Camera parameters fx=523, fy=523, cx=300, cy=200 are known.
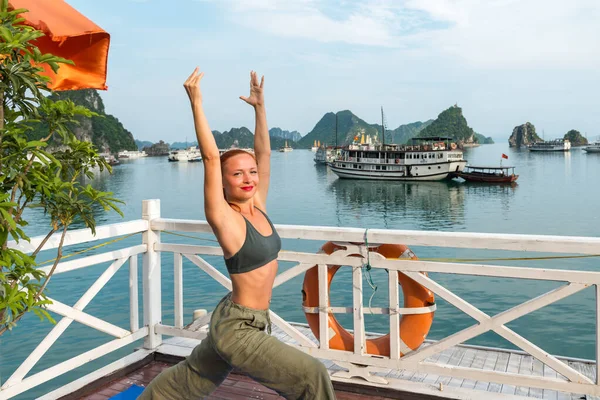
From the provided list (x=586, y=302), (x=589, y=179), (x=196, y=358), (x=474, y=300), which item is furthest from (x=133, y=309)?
(x=589, y=179)

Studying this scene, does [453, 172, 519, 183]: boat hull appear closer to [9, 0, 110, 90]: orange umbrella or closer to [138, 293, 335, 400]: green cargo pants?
[9, 0, 110, 90]: orange umbrella

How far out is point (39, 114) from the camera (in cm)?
286

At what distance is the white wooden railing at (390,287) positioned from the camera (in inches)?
127

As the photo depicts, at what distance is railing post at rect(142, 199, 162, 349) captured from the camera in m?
4.47

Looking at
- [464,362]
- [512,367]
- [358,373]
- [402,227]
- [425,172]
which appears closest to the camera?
[358,373]

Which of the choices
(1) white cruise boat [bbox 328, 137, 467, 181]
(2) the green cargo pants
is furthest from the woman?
(1) white cruise boat [bbox 328, 137, 467, 181]

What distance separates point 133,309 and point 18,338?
1010 cm

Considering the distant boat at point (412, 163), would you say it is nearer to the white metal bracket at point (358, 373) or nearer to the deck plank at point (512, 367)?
the deck plank at point (512, 367)

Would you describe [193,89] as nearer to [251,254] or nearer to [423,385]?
[251,254]

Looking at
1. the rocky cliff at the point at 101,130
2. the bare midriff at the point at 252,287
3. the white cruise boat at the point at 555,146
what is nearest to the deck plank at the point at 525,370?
the bare midriff at the point at 252,287

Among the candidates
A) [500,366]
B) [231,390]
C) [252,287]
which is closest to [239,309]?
[252,287]

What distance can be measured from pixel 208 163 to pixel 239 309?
2.33ft

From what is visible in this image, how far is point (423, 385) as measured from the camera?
3.71m

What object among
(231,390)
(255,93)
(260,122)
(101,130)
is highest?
(101,130)
